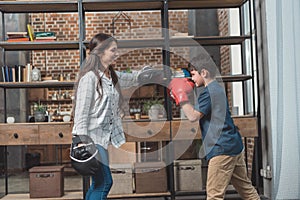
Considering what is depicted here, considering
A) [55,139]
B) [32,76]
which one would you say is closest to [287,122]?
[55,139]

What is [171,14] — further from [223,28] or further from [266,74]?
[266,74]

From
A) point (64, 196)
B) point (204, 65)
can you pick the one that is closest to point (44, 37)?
point (64, 196)

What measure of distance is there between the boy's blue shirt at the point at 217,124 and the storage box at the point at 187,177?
146 centimetres

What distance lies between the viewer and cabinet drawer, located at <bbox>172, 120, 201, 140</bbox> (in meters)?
4.54

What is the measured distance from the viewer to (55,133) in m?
4.50

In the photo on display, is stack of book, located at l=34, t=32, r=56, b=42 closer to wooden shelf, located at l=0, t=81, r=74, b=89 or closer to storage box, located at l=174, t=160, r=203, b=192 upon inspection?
wooden shelf, located at l=0, t=81, r=74, b=89

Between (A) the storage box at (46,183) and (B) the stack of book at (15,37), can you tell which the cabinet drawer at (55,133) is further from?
(B) the stack of book at (15,37)

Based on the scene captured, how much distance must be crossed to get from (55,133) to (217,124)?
1791 mm

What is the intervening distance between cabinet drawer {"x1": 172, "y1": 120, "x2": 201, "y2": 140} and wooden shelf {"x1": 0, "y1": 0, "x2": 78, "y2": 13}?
1.54 meters

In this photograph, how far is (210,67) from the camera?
11.0ft

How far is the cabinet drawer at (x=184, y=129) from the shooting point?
14.9 feet

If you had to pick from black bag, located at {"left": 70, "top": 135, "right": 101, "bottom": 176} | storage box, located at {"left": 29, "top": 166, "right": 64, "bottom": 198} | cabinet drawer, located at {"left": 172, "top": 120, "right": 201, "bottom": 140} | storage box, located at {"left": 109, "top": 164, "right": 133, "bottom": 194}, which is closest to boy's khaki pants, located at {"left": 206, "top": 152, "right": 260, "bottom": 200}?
black bag, located at {"left": 70, "top": 135, "right": 101, "bottom": 176}

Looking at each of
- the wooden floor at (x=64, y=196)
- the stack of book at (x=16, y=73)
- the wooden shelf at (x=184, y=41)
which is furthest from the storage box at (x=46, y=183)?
the wooden shelf at (x=184, y=41)

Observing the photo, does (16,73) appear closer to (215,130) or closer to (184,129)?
(184,129)
